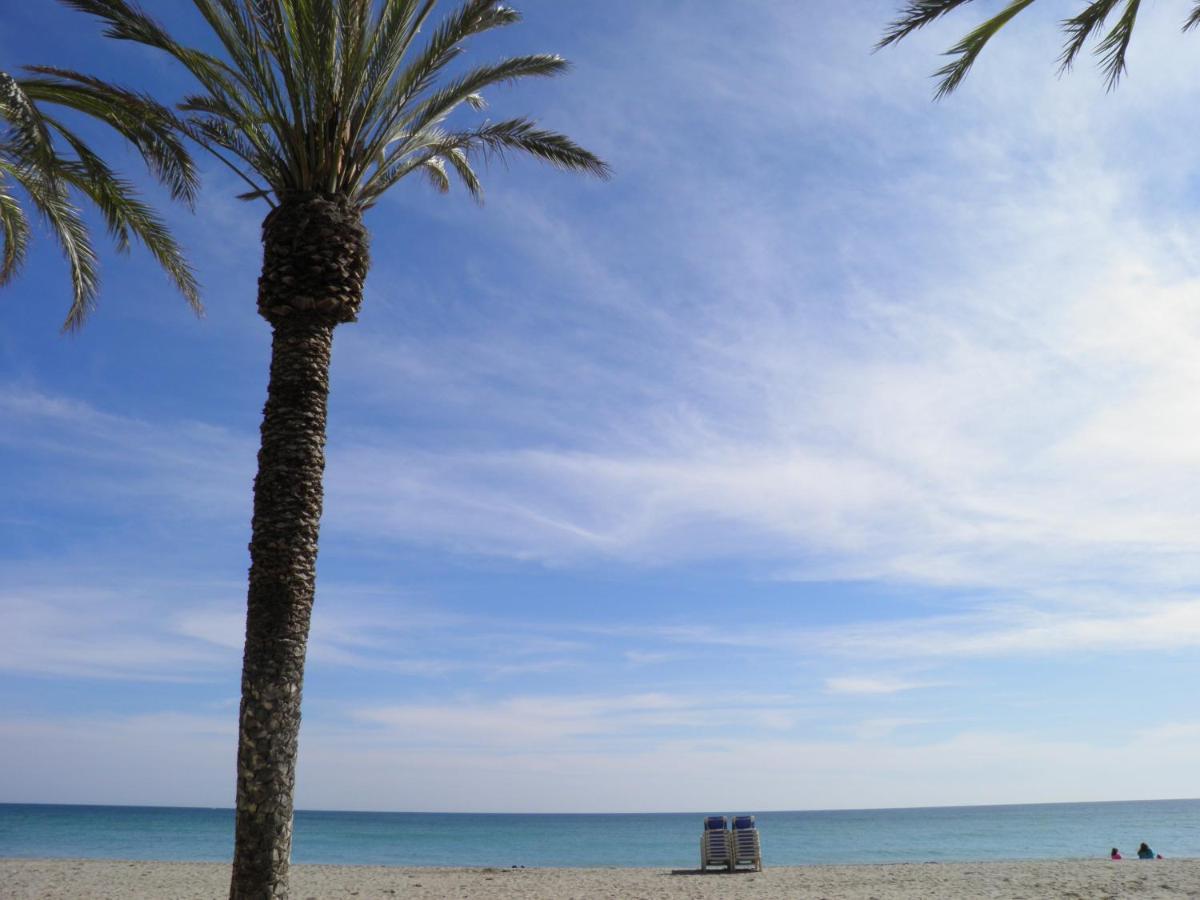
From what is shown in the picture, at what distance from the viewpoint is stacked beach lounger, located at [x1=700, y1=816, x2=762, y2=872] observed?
20.5 m

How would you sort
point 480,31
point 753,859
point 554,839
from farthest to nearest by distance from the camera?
point 554,839 → point 753,859 → point 480,31

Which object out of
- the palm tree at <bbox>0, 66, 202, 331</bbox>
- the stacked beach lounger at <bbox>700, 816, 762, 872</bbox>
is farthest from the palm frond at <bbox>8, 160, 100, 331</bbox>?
the stacked beach lounger at <bbox>700, 816, 762, 872</bbox>

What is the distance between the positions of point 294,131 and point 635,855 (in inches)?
1767

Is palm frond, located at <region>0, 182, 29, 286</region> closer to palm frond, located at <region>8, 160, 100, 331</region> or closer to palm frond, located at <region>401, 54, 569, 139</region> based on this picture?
palm frond, located at <region>8, 160, 100, 331</region>

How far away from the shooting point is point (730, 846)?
20719 millimetres

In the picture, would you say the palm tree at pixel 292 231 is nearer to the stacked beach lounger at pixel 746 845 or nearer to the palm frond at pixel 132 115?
the palm frond at pixel 132 115

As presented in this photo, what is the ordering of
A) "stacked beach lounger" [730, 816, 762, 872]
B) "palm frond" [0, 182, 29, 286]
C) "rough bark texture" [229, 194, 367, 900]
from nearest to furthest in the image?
"rough bark texture" [229, 194, 367, 900]
"palm frond" [0, 182, 29, 286]
"stacked beach lounger" [730, 816, 762, 872]

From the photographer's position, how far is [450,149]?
10.5 metres

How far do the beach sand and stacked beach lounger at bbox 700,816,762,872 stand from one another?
50 cm

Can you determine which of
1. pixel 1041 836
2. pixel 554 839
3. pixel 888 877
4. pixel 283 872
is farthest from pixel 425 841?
pixel 283 872

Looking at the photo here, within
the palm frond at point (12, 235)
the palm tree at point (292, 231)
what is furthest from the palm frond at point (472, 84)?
the palm frond at point (12, 235)

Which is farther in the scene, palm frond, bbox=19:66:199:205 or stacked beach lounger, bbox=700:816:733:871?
stacked beach lounger, bbox=700:816:733:871

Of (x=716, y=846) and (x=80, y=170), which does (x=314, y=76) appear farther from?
(x=716, y=846)

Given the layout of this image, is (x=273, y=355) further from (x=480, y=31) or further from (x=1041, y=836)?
(x=1041, y=836)
